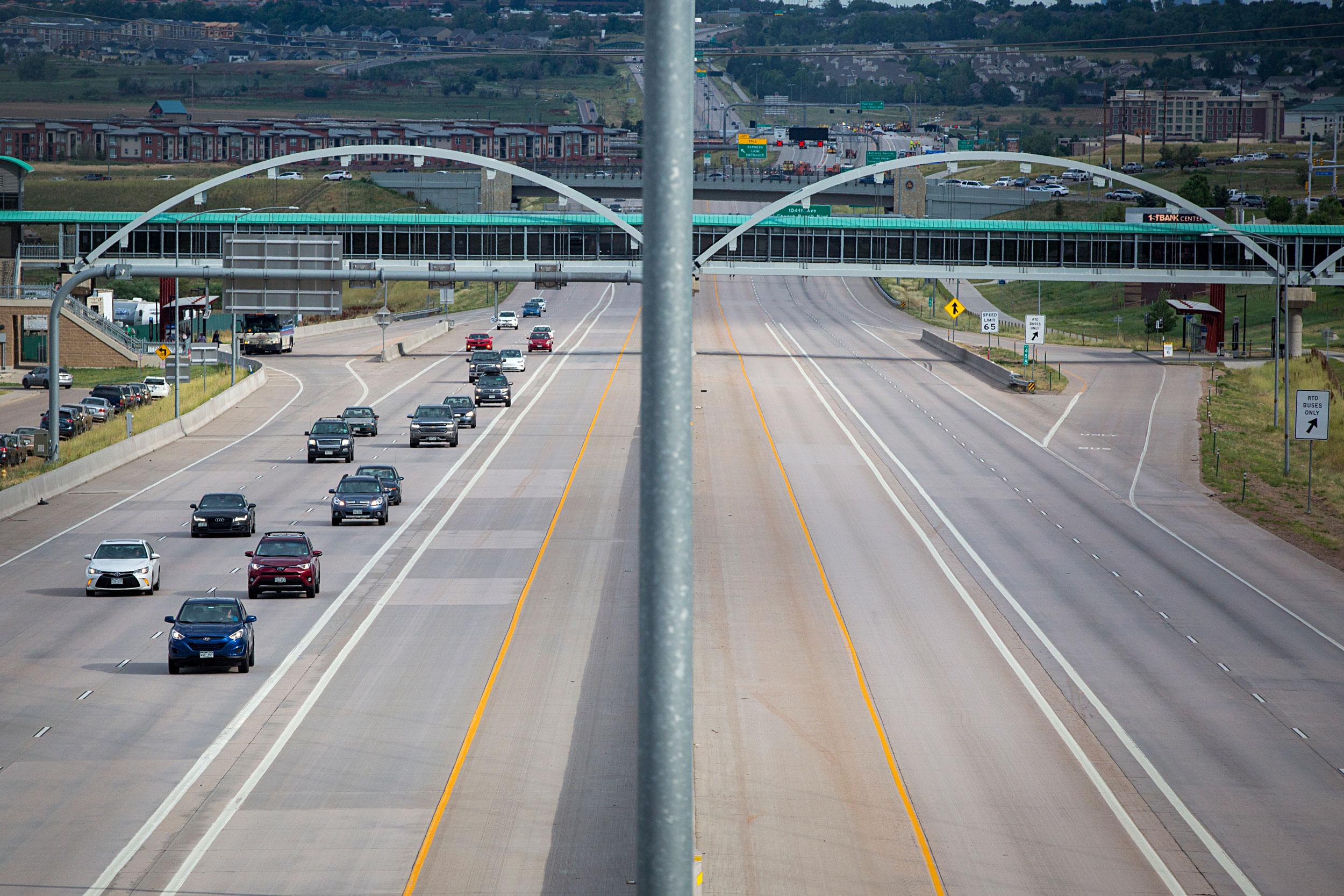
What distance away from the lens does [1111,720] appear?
2745cm

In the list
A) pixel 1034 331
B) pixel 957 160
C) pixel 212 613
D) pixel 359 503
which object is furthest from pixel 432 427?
pixel 957 160

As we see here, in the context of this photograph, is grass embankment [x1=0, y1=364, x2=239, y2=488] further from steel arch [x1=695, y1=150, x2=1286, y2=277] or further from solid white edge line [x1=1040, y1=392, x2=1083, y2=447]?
solid white edge line [x1=1040, y1=392, x2=1083, y2=447]

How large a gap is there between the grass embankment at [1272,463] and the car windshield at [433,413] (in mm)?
29257

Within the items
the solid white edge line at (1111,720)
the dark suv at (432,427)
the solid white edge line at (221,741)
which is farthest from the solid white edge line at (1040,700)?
the dark suv at (432,427)

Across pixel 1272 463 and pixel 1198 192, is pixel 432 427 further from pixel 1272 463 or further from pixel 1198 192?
pixel 1198 192

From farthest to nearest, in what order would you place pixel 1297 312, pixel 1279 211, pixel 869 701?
pixel 1279 211, pixel 1297 312, pixel 869 701

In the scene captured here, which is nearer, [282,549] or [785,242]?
[282,549]

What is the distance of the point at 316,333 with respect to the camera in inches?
4478

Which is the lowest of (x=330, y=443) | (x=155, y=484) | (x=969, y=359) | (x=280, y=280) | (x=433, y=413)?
(x=155, y=484)

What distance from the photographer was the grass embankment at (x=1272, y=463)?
48531 millimetres

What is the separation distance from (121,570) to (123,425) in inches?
1366

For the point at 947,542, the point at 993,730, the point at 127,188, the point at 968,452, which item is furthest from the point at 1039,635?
the point at 127,188

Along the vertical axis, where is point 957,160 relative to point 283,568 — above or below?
above

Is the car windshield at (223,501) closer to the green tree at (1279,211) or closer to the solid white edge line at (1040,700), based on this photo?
A: the solid white edge line at (1040,700)
